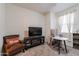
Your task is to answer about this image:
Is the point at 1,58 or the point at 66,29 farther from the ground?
the point at 66,29

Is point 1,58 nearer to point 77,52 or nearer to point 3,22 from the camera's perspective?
point 3,22

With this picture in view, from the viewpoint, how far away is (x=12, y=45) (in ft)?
6.19

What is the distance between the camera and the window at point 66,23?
2030mm

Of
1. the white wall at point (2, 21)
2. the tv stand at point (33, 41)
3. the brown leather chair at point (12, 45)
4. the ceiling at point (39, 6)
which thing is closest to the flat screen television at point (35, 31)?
the tv stand at point (33, 41)

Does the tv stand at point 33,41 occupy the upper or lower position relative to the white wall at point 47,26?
lower

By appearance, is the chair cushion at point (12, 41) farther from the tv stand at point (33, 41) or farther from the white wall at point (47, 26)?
the white wall at point (47, 26)

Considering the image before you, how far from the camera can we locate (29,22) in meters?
2.03

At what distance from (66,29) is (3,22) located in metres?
1.46

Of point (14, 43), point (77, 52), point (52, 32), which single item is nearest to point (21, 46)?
point (14, 43)

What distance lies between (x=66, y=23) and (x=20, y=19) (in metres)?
1.10

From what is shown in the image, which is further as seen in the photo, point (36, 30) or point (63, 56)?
point (36, 30)

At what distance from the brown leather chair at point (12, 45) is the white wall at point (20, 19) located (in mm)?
113

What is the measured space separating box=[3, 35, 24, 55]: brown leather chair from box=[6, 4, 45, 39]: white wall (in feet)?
0.37

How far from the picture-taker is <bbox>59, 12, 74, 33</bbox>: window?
2.03 metres
